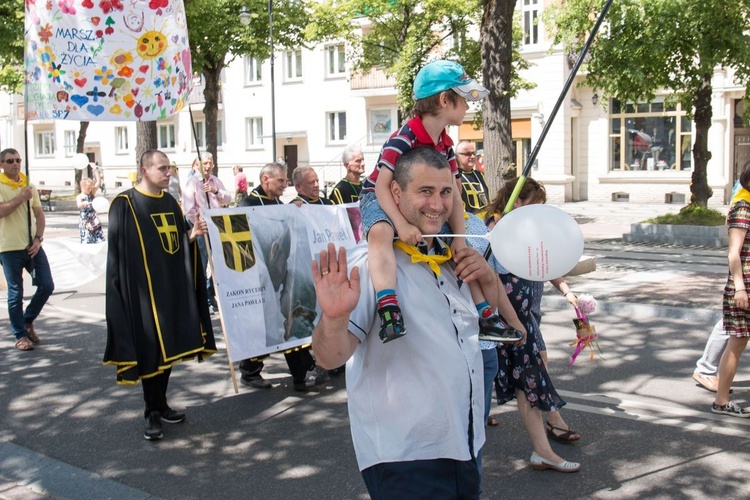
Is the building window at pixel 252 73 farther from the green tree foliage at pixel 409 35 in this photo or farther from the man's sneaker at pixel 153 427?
the man's sneaker at pixel 153 427

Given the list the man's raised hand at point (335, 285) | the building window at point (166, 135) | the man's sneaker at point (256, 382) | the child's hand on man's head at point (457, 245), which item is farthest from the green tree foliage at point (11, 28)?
the building window at point (166, 135)

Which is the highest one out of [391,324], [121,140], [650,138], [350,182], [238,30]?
[238,30]

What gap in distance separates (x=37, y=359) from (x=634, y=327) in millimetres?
6008

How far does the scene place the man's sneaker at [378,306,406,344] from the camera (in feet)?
8.41

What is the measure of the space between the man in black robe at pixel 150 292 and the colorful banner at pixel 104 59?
101 centimetres

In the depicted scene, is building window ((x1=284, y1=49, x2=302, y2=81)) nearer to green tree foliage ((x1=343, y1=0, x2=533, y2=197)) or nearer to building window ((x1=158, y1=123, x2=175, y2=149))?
building window ((x1=158, y1=123, x2=175, y2=149))

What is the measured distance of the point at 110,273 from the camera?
5.75 metres

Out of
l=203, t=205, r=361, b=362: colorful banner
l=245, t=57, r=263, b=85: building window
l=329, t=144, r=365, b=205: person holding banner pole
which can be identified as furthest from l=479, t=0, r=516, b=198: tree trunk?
l=245, t=57, r=263, b=85: building window

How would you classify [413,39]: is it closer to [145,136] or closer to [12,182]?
[145,136]

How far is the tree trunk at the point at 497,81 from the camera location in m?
11.7

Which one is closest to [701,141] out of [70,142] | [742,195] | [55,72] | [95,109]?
[742,195]

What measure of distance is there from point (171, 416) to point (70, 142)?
52.4 metres

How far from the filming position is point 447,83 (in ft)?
11.9

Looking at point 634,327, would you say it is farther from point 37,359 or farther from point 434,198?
point 434,198
